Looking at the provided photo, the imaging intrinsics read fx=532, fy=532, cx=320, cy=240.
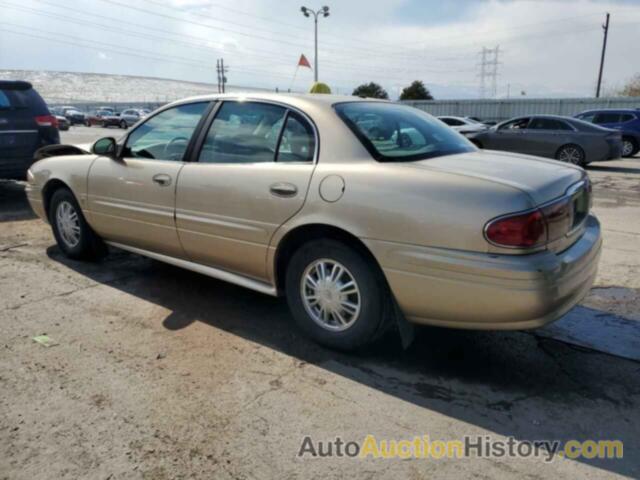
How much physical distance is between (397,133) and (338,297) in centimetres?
116

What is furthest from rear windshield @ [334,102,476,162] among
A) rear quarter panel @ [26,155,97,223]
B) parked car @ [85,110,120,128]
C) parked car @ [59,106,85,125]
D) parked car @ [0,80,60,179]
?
parked car @ [59,106,85,125]

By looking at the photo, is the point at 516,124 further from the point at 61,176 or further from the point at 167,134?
the point at 61,176

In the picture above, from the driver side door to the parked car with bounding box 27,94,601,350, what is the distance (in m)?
0.01

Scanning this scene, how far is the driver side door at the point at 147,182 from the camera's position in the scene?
396cm

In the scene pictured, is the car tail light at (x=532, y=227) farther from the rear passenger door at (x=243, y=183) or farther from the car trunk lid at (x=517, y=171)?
the rear passenger door at (x=243, y=183)

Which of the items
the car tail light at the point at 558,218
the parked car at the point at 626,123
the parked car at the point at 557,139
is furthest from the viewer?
the parked car at the point at 626,123

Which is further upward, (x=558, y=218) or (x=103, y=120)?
(x=558, y=218)

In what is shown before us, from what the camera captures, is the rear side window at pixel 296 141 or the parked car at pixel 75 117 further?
the parked car at pixel 75 117

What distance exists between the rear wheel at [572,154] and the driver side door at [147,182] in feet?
38.8

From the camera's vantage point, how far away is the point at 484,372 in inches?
123

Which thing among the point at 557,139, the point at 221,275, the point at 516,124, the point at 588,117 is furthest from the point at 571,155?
the point at 221,275

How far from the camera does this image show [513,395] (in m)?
2.87

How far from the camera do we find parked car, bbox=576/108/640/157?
687 inches

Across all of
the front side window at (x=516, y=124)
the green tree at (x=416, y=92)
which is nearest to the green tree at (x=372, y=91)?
the green tree at (x=416, y=92)
